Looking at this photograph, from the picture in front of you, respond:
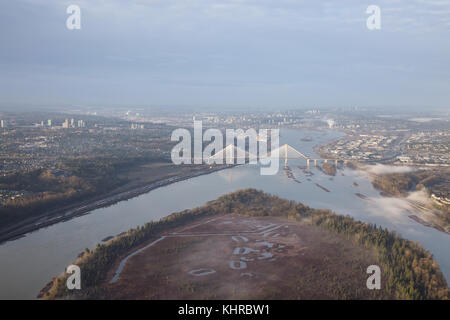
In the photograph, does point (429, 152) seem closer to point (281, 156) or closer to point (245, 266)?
point (281, 156)

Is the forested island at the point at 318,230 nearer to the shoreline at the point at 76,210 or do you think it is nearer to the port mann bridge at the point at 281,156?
the shoreline at the point at 76,210

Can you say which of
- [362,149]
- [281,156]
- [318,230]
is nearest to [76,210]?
[318,230]

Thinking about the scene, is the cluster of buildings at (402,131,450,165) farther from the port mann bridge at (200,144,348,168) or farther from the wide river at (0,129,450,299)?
the wide river at (0,129,450,299)

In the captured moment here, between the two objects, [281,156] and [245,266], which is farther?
[281,156]

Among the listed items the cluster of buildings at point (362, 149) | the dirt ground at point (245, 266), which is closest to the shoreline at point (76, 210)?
the dirt ground at point (245, 266)

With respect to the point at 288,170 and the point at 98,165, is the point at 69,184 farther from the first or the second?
the point at 288,170

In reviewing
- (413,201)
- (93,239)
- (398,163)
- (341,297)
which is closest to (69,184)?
(93,239)
